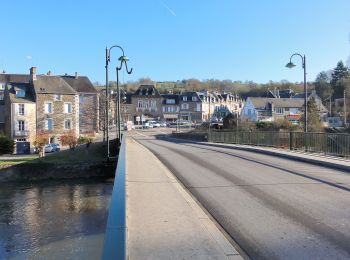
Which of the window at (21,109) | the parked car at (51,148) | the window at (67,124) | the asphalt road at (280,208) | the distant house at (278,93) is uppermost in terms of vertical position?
the distant house at (278,93)

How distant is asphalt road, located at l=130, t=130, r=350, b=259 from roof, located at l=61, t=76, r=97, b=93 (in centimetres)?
8300

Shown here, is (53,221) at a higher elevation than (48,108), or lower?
lower

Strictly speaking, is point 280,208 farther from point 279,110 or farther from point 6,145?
point 279,110

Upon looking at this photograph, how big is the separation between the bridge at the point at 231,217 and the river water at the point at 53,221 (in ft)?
12.1

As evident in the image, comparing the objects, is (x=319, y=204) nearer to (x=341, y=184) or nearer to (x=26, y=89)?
(x=341, y=184)

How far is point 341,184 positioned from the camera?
13.3 m

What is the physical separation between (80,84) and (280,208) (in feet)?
303

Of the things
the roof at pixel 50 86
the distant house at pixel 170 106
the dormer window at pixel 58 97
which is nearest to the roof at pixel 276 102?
the distant house at pixel 170 106

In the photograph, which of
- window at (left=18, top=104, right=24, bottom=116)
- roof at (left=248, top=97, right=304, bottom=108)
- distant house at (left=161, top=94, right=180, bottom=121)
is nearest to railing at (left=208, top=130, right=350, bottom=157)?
window at (left=18, top=104, right=24, bottom=116)

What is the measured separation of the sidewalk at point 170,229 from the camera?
626 cm

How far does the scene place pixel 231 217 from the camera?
905 centimetres

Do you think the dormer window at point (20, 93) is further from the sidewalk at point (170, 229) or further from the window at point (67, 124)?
the sidewalk at point (170, 229)

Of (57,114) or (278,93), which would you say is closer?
(57,114)

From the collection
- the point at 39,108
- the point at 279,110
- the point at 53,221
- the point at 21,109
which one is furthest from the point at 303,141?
the point at 279,110
